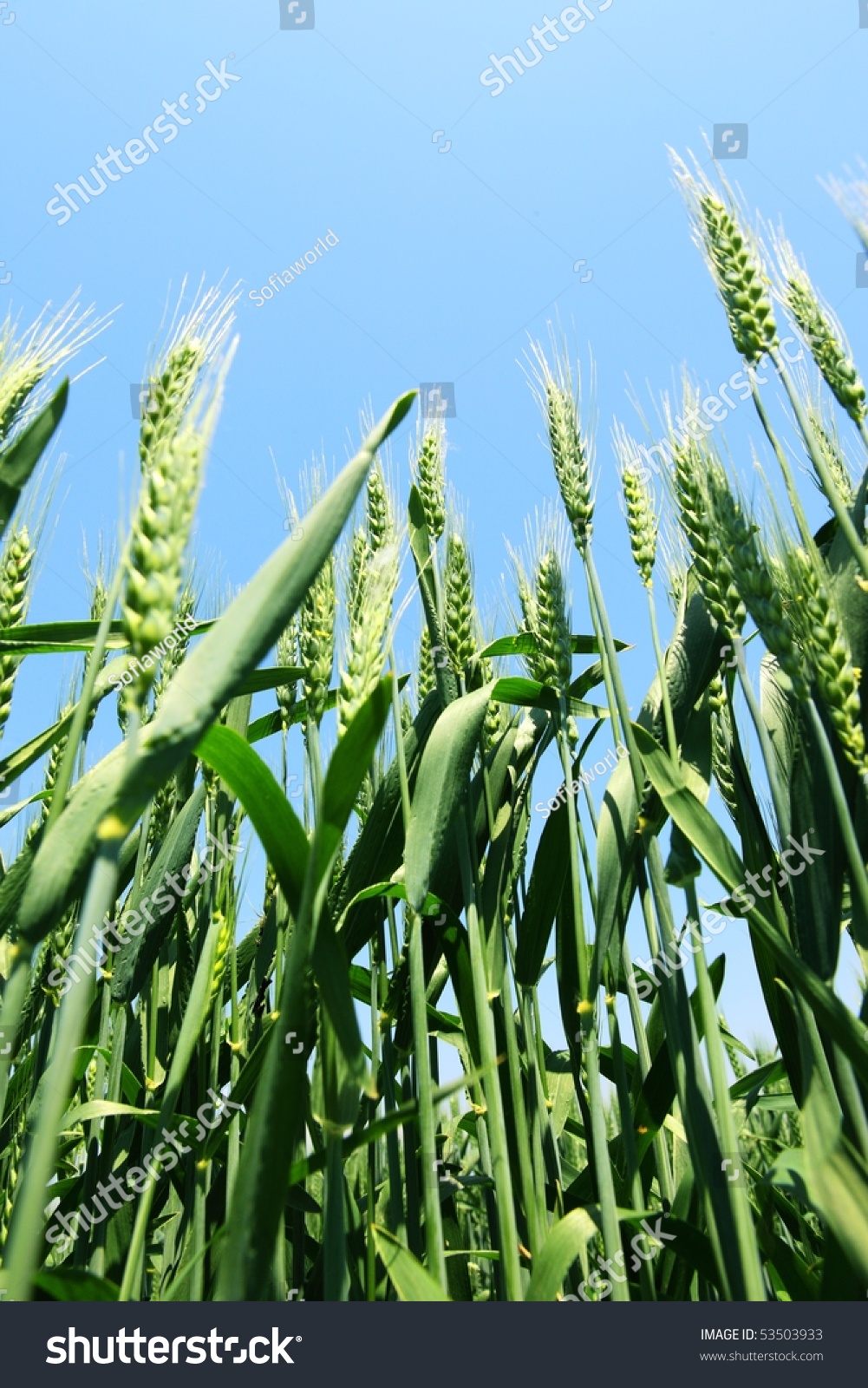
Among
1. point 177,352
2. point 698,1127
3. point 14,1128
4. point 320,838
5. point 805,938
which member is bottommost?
point 698,1127

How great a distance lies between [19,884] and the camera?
1375 millimetres

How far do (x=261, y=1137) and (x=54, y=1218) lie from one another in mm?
1410

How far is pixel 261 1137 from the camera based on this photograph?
2.68 feet

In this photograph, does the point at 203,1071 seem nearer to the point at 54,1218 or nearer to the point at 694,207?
the point at 54,1218

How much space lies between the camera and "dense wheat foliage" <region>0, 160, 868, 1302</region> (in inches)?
34.0

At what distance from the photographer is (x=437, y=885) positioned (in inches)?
67.6

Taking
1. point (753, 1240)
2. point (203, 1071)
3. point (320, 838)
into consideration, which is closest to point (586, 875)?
point (753, 1240)

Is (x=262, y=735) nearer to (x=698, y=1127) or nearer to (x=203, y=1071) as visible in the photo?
(x=203, y=1071)

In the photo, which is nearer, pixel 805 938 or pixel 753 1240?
pixel 753 1240

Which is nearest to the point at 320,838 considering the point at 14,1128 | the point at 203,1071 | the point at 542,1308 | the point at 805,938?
the point at 542,1308

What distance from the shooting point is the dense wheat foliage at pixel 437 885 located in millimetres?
864

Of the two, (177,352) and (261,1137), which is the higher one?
(177,352)

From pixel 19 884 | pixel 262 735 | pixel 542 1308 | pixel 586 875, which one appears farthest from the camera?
pixel 262 735

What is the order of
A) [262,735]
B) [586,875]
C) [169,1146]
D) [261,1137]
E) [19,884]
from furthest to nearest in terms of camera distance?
[262,735] → [586,875] → [169,1146] → [19,884] → [261,1137]
